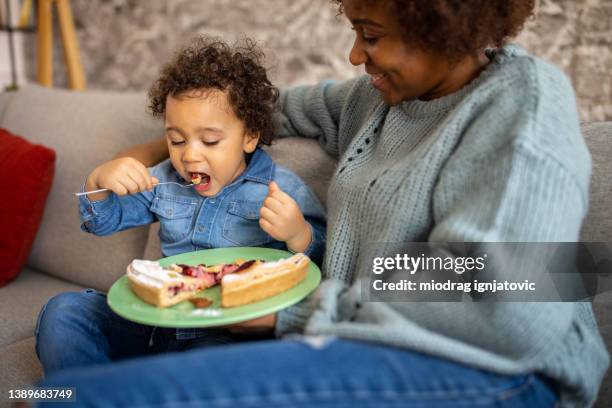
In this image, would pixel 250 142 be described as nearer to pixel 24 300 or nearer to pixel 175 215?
pixel 175 215

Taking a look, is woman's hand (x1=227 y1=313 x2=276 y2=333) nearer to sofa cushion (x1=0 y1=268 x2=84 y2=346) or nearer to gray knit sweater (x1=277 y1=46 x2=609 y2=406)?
gray knit sweater (x1=277 y1=46 x2=609 y2=406)

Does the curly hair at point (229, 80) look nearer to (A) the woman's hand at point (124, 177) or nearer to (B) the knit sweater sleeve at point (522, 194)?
(A) the woman's hand at point (124, 177)

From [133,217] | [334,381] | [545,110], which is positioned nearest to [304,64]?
[133,217]

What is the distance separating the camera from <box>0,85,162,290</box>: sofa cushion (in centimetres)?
182

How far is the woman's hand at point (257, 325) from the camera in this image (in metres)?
1.12

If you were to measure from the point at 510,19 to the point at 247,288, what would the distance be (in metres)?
A: 0.70

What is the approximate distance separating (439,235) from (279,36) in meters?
1.79

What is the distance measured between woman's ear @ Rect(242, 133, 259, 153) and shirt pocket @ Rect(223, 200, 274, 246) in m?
0.13

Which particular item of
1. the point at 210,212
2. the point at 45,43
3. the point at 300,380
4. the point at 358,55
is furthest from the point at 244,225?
→ the point at 45,43

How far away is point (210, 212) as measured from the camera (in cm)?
145

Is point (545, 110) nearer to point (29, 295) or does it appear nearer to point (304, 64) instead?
point (29, 295)

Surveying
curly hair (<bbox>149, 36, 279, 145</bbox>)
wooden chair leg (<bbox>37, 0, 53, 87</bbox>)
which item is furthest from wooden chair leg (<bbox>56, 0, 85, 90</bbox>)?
curly hair (<bbox>149, 36, 279, 145</bbox>)

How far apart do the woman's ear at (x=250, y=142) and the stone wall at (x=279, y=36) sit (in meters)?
0.28

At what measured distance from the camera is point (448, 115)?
1.15 meters
